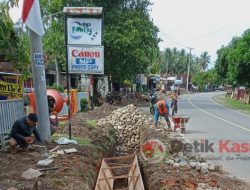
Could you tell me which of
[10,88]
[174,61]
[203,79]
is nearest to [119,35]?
[10,88]

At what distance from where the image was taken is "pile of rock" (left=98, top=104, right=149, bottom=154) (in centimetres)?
1867

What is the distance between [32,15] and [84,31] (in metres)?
1.91

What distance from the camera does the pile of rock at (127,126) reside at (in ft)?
61.3

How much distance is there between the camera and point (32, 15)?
1087 centimetres

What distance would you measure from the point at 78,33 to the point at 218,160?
563cm

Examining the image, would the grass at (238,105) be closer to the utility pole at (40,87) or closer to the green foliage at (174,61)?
the utility pole at (40,87)

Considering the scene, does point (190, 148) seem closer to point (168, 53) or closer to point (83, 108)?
point (83, 108)

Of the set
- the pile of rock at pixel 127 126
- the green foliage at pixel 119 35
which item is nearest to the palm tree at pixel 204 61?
the green foliage at pixel 119 35

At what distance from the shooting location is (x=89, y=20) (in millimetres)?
12258

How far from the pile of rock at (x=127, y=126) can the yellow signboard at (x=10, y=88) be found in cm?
617

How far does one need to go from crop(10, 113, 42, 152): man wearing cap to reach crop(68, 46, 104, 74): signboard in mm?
2502

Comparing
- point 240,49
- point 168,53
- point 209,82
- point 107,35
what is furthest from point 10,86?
point 209,82

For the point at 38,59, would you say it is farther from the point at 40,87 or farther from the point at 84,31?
the point at 84,31

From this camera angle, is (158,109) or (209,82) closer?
(158,109)
